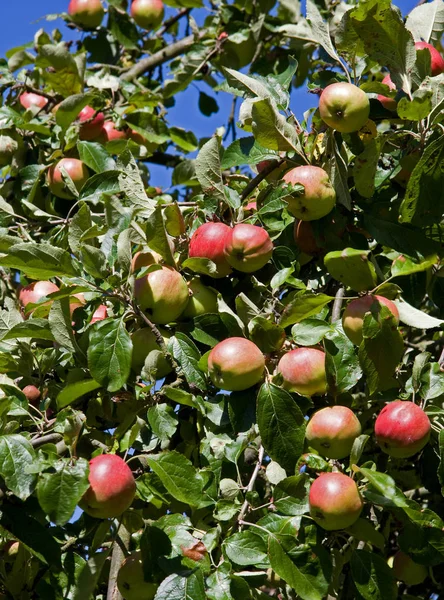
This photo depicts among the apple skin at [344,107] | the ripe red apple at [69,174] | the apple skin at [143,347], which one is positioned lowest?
the apple skin at [143,347]

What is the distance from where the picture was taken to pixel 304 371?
4.87ft

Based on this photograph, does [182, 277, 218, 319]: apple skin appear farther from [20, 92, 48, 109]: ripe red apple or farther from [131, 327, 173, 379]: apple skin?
[20, 92, 48, 109]: ripe red apple

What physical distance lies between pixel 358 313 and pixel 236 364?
0.79 ft

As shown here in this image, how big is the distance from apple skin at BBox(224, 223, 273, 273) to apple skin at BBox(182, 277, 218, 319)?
0.09 metres

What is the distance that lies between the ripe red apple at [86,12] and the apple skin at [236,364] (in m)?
2.26

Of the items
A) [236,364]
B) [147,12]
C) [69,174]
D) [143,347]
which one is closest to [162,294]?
[143,347]

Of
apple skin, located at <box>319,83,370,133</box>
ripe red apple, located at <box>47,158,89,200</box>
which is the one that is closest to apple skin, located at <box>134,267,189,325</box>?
apple skin, located at <box>319,83,370,133</box>

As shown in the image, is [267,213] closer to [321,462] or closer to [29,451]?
[321,462]

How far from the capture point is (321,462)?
1486 millimetres

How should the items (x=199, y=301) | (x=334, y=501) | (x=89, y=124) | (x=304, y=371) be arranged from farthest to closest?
(x=89, y=124) < (x=199, y=301) < (x=304, y=371) < (x=334, y=501)

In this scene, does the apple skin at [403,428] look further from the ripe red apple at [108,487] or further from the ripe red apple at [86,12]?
the ripe red apple at [86,12]

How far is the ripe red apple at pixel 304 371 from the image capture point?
4.87 ft

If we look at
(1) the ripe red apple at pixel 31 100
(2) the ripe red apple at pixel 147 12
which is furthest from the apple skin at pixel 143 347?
(2) the ripe red apple at pixel 147 12

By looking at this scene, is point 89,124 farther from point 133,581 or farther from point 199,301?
point 133,581
